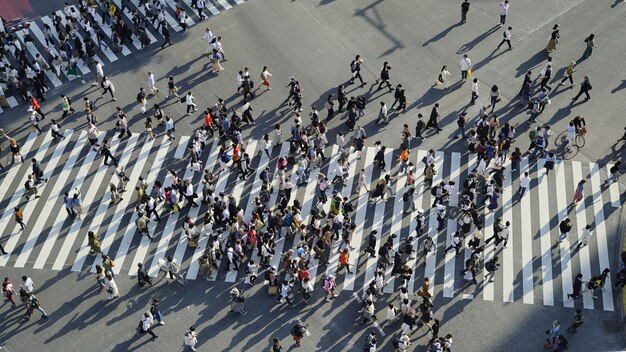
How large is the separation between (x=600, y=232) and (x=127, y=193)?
73.7ft

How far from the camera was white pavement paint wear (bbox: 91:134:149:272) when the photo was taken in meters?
36.2

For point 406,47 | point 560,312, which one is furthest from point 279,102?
point 560,312

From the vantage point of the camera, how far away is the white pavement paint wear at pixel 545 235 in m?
33.4

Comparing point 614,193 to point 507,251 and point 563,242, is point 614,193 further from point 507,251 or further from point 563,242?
point 507,251

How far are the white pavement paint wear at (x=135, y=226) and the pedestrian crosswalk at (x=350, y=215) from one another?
0.17 ft

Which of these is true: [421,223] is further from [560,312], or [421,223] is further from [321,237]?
Answer: [560,312]

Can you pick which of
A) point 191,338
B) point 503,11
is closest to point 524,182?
point 503,11

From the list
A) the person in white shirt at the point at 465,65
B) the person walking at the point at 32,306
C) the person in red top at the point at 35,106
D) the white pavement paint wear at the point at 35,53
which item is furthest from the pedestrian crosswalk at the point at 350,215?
the person in white shirt at the point at 465,65

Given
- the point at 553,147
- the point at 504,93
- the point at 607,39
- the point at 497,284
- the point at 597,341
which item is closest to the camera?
the point at 597,341

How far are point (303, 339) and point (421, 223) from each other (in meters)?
7.59

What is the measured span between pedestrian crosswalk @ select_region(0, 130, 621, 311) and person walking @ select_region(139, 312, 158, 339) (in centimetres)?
287

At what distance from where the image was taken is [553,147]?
3919 cm

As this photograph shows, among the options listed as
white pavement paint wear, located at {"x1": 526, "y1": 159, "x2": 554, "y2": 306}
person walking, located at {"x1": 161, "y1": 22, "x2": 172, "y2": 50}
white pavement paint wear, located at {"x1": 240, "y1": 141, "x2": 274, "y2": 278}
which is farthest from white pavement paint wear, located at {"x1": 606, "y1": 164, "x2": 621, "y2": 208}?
person walking, located at {"x1": 161, "y1": 22, "x2": 172, "y2": 50}

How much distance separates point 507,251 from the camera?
115ft
